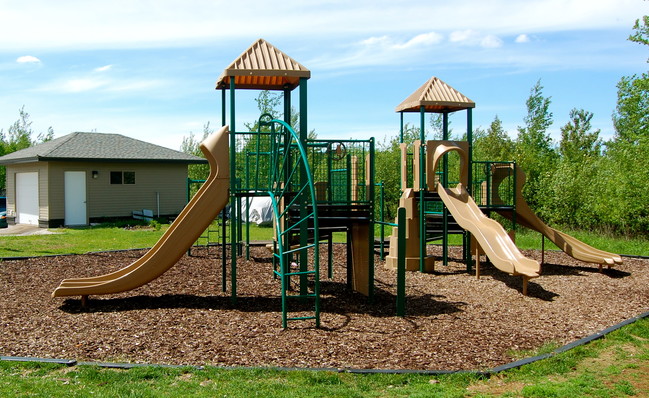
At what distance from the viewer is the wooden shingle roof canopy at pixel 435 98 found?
12250 millimetres

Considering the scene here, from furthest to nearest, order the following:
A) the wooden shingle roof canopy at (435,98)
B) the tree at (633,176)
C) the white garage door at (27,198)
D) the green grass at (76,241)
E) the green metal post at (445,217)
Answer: the white garage door at (27,198)
the tree at (633,176)
the green grass at (76,241)
the green metal post at (445,217)
the wooden shingle roof canopy at (435,98)

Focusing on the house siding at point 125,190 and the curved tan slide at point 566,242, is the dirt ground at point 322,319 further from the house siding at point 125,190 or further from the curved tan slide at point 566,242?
the house siding at point 125,190

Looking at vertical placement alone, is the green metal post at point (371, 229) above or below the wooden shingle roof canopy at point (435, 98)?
below

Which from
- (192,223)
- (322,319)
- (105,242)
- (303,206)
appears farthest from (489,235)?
(105,242)

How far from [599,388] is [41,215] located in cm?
2211

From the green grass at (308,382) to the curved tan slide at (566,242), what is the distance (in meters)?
6.59

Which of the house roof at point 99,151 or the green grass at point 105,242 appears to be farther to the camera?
the house roof at point 99,151

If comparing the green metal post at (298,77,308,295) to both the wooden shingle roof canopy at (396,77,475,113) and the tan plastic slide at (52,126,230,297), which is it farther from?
the wooden shingle roof canopy at (396,77,475,113)

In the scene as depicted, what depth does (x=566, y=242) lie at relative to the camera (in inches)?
496

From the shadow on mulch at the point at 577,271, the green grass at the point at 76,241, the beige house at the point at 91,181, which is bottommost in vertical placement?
the shadow on mulch at the point at 577,271

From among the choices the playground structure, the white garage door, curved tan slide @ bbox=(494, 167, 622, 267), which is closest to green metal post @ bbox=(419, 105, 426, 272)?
the playground structure

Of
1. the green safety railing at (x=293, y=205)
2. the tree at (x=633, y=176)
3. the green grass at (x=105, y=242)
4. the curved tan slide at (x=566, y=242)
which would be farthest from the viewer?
the tree at (x=633, y=176)

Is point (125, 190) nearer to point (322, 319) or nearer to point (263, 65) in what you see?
point (263, 65)

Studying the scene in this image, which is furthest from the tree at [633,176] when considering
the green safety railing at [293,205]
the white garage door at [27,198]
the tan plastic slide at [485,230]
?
the white garage door at [27,198]
